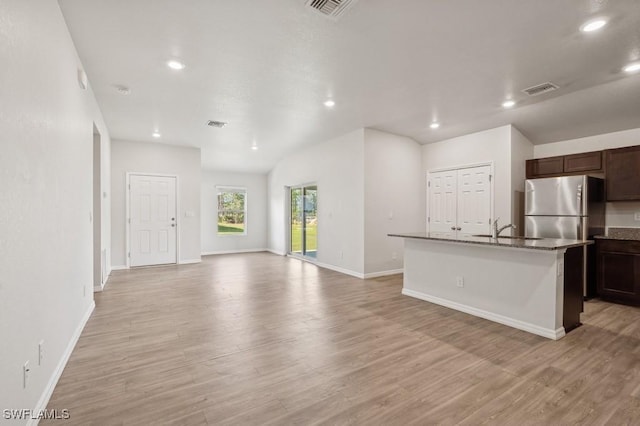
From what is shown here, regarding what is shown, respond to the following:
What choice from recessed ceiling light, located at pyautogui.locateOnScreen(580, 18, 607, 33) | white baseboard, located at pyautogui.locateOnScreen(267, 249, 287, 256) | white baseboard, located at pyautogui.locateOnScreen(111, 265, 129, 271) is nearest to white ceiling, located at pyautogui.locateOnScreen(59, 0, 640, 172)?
recessed ceiling light, located at pyautogui.locateOnScreen(580, 18, 607, 33)

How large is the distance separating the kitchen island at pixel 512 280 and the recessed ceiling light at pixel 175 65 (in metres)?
3.59

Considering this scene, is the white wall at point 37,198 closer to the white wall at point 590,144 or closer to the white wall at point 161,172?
the white wall at point 161,172

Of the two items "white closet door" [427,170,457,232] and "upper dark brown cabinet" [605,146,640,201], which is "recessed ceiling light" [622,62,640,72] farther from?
"white closet door" [427,170,457,232]

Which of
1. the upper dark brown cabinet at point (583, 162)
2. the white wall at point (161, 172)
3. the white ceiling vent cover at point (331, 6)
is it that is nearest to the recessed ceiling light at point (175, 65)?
the white ceiling vent cover at point (331, 6)

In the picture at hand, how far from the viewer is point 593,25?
2.59 m

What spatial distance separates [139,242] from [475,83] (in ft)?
23.2

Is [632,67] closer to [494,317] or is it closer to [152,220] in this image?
[494,317]

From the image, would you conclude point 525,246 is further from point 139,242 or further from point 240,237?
point 240,237

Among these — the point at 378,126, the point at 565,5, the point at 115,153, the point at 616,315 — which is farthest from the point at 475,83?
the point at 115,153

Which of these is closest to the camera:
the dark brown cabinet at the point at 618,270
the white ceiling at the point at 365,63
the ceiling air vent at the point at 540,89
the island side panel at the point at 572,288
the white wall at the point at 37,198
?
the white wall at the point at 37,198

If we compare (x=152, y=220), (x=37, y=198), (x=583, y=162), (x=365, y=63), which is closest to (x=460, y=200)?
(x=583, y=162)

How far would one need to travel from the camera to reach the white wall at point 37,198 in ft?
4.91

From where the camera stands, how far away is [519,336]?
3.05 metres

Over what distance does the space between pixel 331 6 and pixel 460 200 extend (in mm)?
4640
